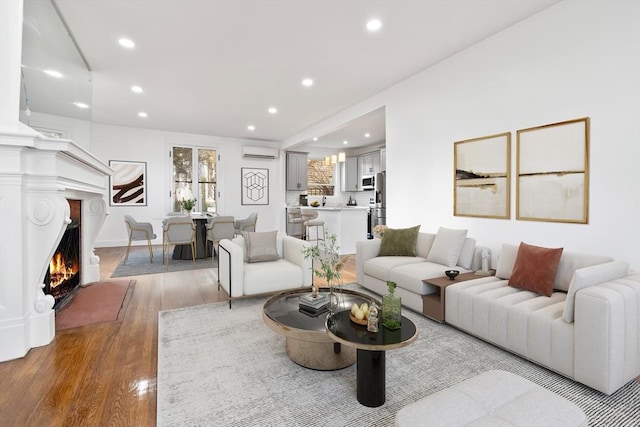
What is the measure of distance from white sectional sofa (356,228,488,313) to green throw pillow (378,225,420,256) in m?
0.07

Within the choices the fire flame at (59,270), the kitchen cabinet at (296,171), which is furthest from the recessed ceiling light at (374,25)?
the kitchen cabinet at (296,171)

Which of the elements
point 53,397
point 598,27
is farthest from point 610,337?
point 53,397

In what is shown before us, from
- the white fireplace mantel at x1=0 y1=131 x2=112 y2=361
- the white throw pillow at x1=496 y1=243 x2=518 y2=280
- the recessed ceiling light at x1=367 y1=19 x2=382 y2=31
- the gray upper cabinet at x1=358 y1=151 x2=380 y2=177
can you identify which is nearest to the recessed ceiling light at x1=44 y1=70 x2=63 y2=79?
the white fireplace mantel at x1=0 y1=131 x2=112 y2=361

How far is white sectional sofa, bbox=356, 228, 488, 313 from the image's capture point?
3320 millimetres

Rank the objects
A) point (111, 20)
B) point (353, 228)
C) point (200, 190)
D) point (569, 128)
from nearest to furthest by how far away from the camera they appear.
→ point (569, 128), point (111, 20), point (353, 228), point (200, 190)

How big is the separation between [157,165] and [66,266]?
16.2 feet

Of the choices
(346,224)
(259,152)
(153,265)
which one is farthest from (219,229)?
(259,152)

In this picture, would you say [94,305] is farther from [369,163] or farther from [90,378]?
[369,163]

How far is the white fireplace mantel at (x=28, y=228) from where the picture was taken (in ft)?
7.73

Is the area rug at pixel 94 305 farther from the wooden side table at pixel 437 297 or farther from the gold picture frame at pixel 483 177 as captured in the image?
the gold picture frame at pixel 483 177

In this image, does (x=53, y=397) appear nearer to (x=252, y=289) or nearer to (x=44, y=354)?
(x=44, y=354)

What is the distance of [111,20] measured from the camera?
3201 millimetres

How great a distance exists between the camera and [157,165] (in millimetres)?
8180

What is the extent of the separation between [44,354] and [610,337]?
13.1ft
